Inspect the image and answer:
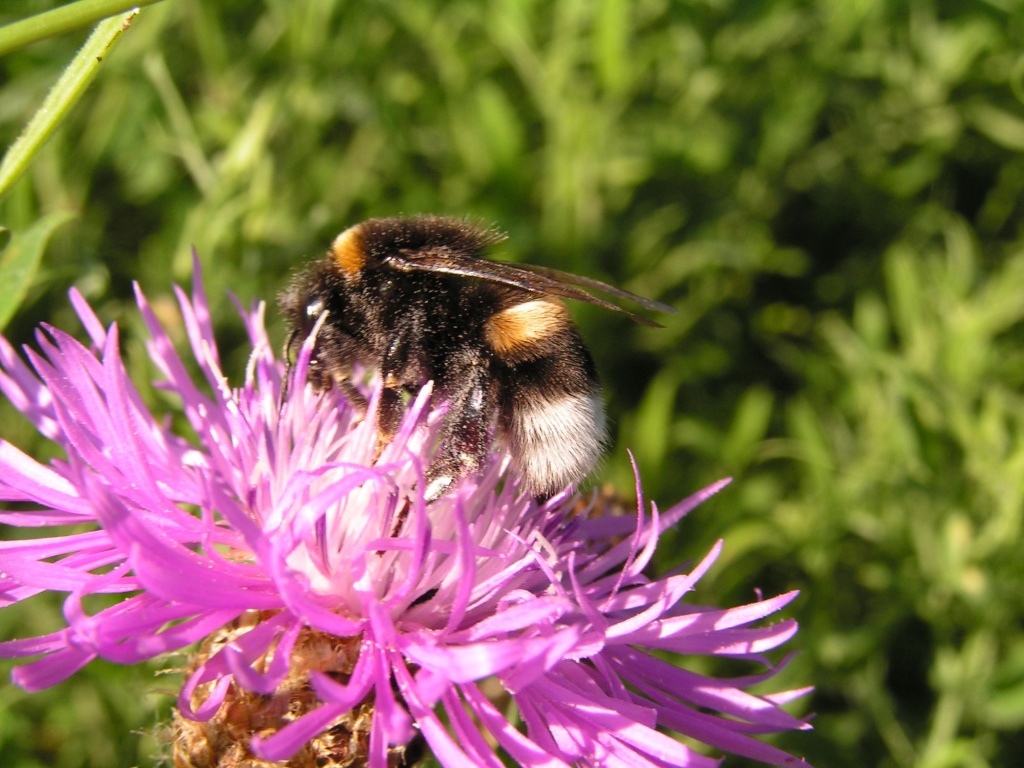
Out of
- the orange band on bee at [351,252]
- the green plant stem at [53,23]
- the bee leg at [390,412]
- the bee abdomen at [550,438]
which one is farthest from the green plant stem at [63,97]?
A: the bee abdomen at [550,438]

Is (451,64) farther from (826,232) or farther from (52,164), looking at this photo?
(826,232)

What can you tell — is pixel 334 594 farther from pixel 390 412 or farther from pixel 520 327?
pixel 520 327

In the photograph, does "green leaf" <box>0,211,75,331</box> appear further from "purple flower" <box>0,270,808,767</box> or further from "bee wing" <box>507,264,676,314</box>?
"bee wing" <box>507,264,676,314</box>

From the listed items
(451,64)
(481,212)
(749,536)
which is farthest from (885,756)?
(451,64)

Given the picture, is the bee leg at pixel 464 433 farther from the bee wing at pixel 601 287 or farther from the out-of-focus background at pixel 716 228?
the out-of-focus background at pixel 716 228

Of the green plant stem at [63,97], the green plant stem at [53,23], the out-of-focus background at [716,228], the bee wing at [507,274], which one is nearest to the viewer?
the green plant stem at [53,23]

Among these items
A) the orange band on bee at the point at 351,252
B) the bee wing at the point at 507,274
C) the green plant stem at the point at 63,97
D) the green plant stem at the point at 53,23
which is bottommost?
the bee wing at the point at 507,274
